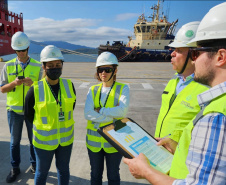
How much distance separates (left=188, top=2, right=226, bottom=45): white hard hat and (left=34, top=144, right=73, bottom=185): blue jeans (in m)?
2.00

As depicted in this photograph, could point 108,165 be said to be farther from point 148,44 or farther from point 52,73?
point 148,44

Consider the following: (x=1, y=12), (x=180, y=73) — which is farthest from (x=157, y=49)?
(x=180, y=73)

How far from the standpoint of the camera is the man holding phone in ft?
9.04

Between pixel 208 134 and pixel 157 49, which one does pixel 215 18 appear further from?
pixel 157 49

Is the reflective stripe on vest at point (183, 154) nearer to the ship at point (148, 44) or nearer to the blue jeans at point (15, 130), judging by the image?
the blue jeans at point (15, 130)

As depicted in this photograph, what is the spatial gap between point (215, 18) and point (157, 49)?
102 feet

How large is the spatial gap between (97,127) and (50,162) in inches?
28.8

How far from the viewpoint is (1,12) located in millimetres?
27625

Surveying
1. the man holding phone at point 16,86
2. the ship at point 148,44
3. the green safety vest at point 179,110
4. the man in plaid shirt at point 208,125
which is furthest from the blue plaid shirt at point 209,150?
the ship at point 148,44

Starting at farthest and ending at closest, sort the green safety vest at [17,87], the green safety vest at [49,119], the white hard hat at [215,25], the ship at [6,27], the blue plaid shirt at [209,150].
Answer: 1. the ship at [6,27]
2. the green safety vest at [17,87]
3. the green safety vest at [49,119]
4. the white hard hat at [215,25]
5. the blue plaid shirt at [209,150]

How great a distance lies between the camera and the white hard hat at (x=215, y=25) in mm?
1003

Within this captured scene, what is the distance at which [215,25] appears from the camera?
3.37 ft

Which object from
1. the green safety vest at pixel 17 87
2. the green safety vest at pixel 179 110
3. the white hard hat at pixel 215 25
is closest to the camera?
the white hard hat at pixel 215 25

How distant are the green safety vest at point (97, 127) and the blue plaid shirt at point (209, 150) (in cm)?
142
